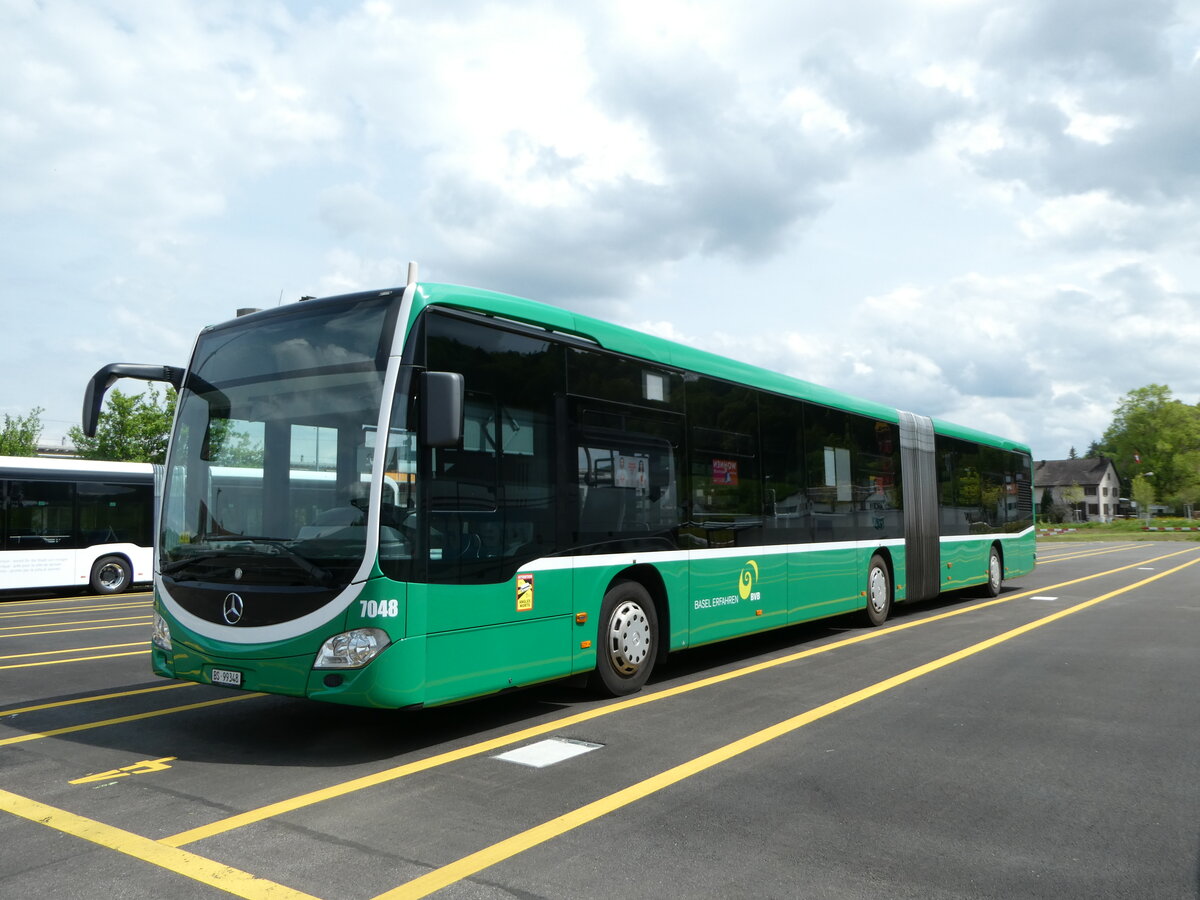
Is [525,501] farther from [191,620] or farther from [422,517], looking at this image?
[191,620]

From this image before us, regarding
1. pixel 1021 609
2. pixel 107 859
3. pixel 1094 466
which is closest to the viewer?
pixel 107 859

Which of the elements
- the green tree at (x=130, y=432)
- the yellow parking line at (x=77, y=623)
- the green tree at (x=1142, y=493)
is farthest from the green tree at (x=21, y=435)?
the green tree at (x=1142, y=493)

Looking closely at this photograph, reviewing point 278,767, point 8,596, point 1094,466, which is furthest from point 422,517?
point 1094,466

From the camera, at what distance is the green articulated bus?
5836 mm

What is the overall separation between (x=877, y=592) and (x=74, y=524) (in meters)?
16.5

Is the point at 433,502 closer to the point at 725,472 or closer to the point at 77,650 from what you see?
the point at 725,472

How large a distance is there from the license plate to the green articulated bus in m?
0.03

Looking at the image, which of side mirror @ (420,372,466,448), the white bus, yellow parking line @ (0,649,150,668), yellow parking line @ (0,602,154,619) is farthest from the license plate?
the white bus

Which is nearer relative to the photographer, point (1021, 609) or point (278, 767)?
point (278, 767)

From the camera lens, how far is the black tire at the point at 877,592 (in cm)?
1291

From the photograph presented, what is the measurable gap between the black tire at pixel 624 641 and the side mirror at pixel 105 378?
12.4ft

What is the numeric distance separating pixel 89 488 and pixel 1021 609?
18.5 m

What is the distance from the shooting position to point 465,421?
635 centimetres

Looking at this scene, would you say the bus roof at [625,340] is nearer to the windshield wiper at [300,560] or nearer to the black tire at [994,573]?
the windshield wiper at [300,560]
